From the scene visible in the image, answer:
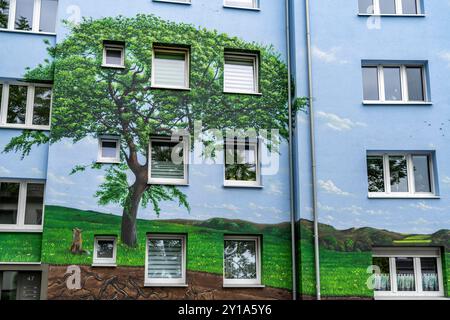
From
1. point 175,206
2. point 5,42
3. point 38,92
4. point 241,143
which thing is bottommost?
point 175,206

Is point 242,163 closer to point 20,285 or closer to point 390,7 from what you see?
point 390,7

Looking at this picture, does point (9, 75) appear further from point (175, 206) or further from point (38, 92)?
point (175, 206)

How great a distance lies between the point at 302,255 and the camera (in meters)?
Result: 16.1

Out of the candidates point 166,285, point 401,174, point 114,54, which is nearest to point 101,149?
point 114,54

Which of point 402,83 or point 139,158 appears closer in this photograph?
point 139,158

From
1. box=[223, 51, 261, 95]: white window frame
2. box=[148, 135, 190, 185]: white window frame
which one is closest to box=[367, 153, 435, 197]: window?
box=[223, 51, 261, 95]: white window frame

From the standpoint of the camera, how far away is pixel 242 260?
54.8 ft

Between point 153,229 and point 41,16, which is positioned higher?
point 41,16

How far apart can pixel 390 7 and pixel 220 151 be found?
260 inches

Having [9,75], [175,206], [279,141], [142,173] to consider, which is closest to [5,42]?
[9,75]

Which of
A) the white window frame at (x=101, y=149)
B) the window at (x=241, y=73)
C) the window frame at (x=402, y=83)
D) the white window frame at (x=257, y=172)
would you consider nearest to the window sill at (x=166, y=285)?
the white window frame at (x=257, y=172)

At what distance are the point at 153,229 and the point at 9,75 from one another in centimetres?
558

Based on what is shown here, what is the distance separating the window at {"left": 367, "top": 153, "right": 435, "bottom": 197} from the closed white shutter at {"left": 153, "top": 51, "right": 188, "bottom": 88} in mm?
5609

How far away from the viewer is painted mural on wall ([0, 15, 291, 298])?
16.0m
